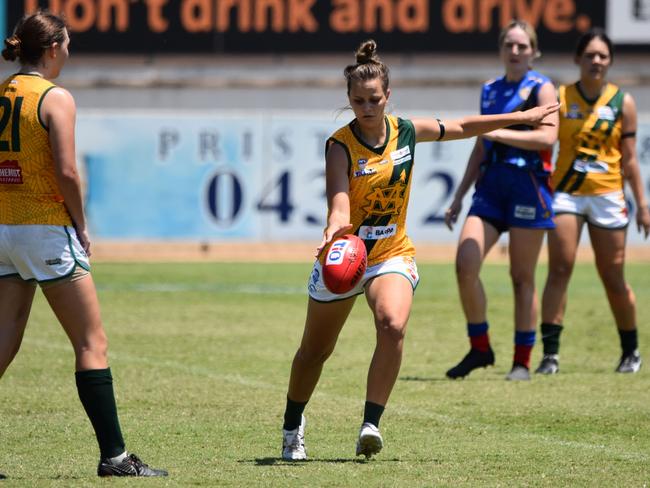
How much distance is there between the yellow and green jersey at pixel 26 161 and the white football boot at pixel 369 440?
166 cm

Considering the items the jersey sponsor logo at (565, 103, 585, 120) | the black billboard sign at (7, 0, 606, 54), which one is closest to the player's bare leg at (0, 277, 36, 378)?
the jersey sponsor logo at (565, 103, 585, 120)

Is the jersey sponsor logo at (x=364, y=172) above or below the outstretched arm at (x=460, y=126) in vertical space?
below

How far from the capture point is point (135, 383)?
30.1ft

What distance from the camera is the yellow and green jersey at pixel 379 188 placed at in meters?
6.62

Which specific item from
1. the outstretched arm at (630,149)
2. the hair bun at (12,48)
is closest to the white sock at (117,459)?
Result: the hair bun at (12,48)

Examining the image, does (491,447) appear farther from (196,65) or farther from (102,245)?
(196,65)

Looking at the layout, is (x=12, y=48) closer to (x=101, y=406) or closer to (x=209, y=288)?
(x=101, y=406)

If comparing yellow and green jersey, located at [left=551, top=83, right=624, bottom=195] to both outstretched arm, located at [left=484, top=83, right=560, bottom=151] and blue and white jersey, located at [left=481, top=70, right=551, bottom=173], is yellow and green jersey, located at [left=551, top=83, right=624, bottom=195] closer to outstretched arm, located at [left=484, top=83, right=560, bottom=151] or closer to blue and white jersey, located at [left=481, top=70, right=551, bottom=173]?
blue and white jersey, located at [left=481, top=70, right=551, bottom=173]

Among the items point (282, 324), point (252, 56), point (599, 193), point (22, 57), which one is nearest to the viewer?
point (22, 57)

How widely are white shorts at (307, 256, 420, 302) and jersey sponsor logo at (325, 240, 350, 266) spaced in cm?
16

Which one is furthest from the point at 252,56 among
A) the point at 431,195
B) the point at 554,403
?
the point at 554,403

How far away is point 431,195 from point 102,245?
4.85 m

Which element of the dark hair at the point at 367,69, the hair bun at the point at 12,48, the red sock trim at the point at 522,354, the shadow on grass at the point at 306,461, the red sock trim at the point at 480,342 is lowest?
the red sock trim at the point at 522,354

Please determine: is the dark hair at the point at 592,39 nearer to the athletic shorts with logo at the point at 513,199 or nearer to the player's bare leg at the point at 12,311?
the athletic shorts with logo at the point at 513,199
